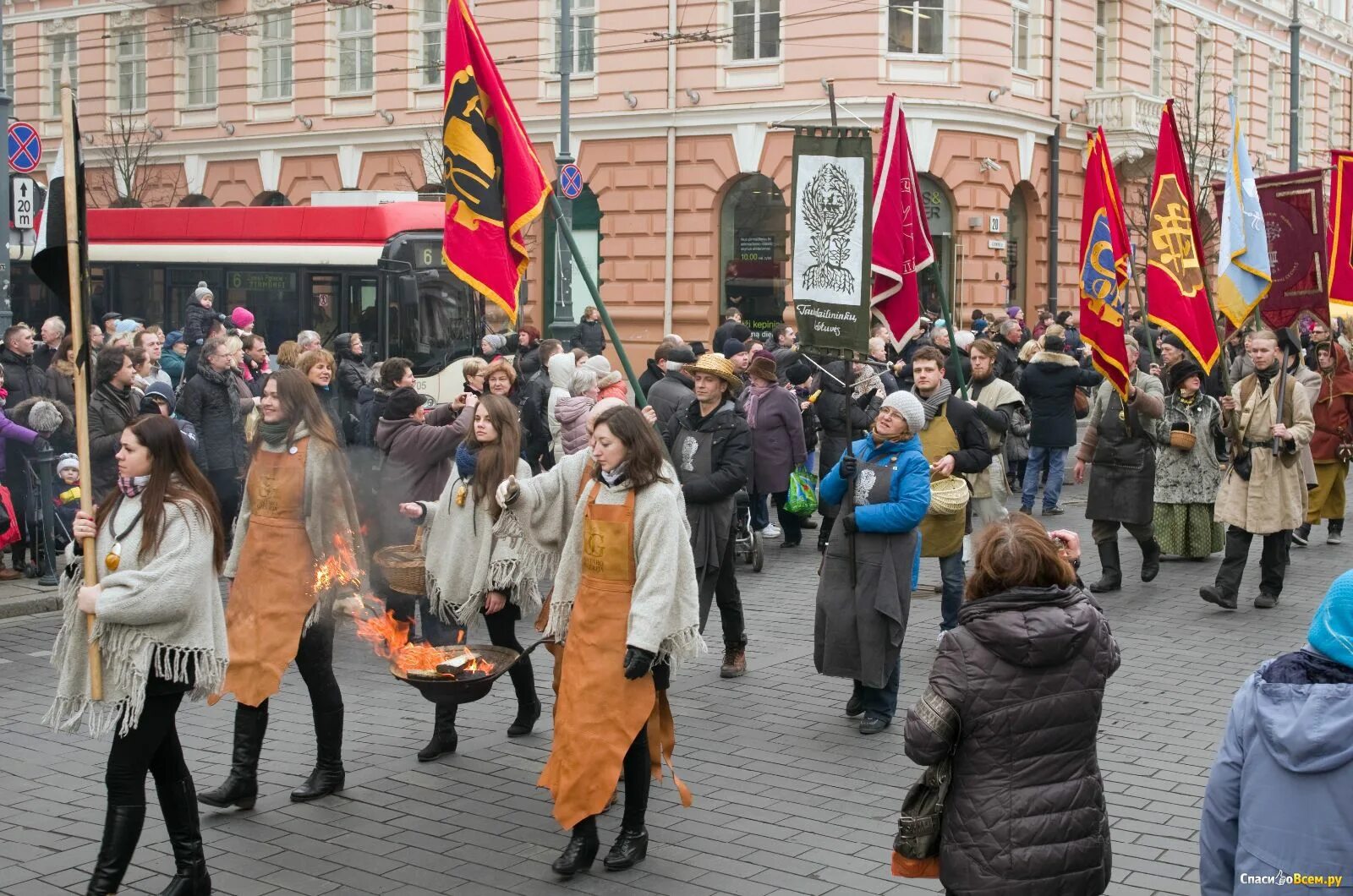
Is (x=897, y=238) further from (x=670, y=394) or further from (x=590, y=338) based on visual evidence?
(x=590, y=338)

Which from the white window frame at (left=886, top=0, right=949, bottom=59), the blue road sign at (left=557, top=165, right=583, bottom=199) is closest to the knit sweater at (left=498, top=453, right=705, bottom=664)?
the blue road sign at (left=557, top=165, right=583, bottom=199)

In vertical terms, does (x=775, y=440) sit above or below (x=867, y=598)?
above

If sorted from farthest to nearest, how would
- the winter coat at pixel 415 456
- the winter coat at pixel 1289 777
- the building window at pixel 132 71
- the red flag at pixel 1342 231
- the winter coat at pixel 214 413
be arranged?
the building window at pixel 132 71 < the red flag at pixel 1342 231 < the winter coat at pixel 214 413 < the winter coat at pixel 415 456 < the winter coat at pixel 1289 777

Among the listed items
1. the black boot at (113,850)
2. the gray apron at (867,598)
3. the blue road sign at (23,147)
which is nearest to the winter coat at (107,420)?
the gray apron at (867,598)

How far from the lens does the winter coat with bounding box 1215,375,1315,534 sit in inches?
438

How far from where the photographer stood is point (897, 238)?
10.1 meters

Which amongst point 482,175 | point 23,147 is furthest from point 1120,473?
point 23,147

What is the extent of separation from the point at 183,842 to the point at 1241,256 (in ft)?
28.5

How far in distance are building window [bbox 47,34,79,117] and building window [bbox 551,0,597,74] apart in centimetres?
1373

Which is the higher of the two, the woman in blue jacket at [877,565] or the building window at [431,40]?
the building window at [431,40]

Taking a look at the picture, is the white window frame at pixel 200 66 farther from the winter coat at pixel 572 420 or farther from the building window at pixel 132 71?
the winter coat at pixel 572 420

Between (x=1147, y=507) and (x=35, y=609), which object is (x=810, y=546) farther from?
(x=35, y=609)

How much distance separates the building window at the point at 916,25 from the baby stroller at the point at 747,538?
1781 cm

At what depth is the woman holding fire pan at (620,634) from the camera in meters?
6.07
